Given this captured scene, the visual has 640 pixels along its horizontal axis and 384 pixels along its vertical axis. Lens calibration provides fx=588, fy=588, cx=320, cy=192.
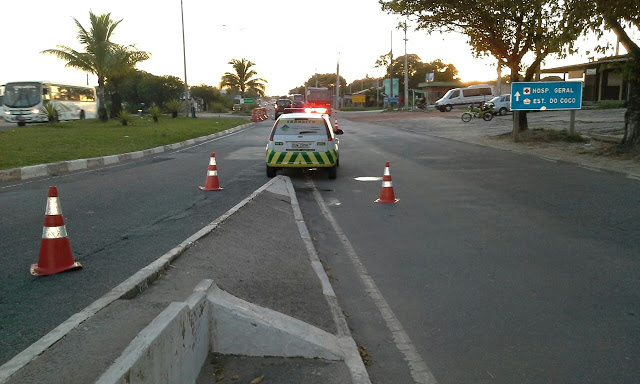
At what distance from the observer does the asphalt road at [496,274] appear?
4176mm

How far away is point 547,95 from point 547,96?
0.12 ft

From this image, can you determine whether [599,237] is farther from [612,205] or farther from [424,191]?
[424,191]

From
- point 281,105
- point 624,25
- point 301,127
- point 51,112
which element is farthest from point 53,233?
point 281,105

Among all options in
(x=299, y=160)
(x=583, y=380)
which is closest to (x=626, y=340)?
(x=583, y=380)

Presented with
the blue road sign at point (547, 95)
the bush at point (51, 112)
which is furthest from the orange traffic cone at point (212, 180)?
the bush at point (51, 112)

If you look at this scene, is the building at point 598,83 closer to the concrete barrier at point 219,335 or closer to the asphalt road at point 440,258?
the asphalt road at point 440,258

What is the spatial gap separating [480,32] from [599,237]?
17.5 metres

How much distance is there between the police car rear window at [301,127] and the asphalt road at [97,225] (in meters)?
1.22

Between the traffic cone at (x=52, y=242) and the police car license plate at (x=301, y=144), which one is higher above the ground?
the police car license plate at (x=301, y=144)

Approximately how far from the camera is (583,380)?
151 inches

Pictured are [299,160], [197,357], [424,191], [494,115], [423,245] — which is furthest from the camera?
[494,115]

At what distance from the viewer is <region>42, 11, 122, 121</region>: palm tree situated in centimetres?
3712

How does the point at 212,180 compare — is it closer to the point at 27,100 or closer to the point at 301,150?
the point at 301,150

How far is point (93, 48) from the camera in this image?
37156 mm
